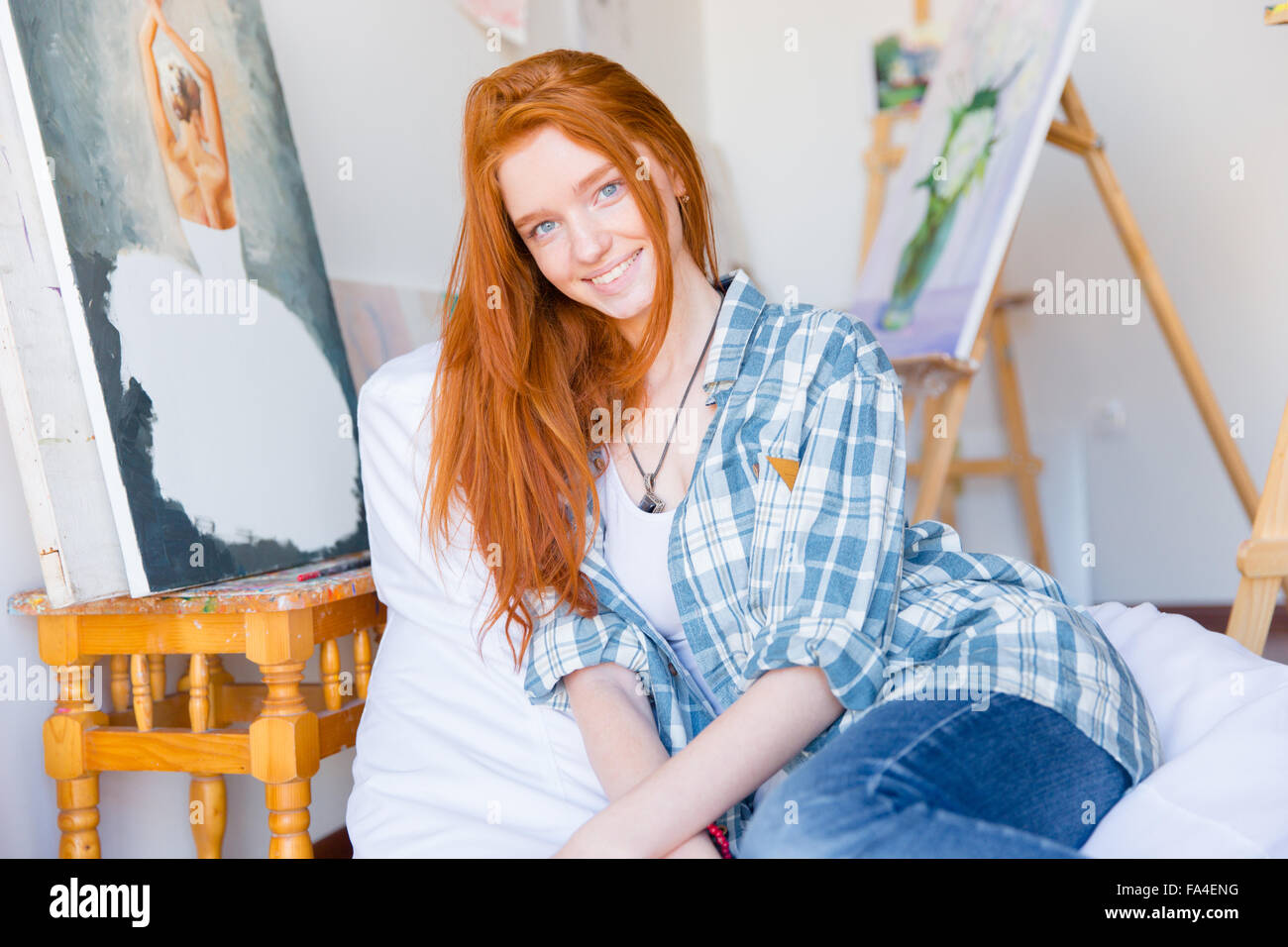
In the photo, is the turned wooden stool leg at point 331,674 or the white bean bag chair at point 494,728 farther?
the turned wooden stool leg at point 331,674

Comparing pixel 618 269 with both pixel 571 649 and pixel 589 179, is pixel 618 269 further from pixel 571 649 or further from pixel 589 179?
pixel 571 649

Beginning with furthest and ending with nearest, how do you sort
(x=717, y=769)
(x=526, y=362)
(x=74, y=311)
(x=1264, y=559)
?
(x=1264, y=559) < (x=526, y=362) < (x=74, y=311) < (x=717, y=769)

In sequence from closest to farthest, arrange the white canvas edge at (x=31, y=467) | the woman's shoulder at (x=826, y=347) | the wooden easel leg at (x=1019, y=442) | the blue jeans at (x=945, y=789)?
the blue jeans at (x=945, y=789) → the white canvas edge at (x=31, y=467) → the woman's shoulder at (x=826, y=347) → the wooden easel leg at (x=1019, y=442)

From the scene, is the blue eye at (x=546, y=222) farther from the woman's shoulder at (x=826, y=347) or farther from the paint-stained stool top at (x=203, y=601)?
the paint-stained stool top at (x=203, y=601)

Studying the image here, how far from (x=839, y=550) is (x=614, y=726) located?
29cm

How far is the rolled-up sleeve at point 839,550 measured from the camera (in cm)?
104

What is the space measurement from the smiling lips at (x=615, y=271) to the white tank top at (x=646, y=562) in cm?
23

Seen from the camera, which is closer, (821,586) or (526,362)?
(821,586)

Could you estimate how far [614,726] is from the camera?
1.15m

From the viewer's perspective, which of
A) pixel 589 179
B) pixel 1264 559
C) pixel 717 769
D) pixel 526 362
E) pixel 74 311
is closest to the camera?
pixel 717 769

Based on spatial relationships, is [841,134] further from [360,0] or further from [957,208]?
[360,0]

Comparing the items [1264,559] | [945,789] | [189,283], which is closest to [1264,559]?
[1264,559]

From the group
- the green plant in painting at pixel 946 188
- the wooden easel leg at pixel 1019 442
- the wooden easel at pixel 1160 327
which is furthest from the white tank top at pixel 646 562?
the wooden easel leg at pixel 1019 442

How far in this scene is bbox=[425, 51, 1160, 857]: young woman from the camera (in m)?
0.96
